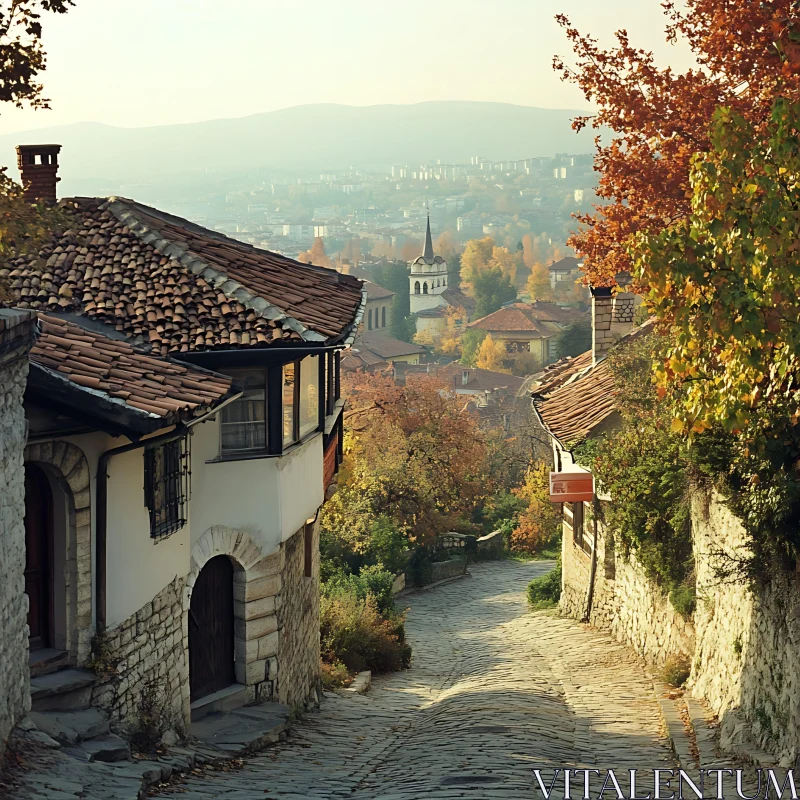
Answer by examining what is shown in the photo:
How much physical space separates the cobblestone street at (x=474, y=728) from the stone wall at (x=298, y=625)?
0.47m

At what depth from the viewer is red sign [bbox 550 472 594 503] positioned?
20828 millimetres

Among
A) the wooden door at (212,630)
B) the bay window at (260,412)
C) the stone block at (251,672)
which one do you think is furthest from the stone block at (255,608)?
the bay window at (260,412)

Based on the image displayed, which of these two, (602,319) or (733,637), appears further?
(602,319)

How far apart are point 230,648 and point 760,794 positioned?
23.0ft

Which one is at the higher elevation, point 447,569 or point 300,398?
point 300,398

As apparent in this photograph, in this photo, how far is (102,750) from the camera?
9.59 meters

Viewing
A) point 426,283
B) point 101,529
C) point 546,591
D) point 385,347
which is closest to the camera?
point 101,529

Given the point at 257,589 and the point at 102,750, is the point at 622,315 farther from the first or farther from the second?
the point at 102,750

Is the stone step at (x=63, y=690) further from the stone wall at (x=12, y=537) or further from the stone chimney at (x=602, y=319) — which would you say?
the stone chimney at (x=602, y=319)

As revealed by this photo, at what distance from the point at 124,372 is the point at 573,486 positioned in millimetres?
11551

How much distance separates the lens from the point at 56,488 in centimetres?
1023

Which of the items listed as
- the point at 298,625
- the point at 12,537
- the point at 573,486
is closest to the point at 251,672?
the point at 298,625

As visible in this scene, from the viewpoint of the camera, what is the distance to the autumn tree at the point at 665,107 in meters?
18.2

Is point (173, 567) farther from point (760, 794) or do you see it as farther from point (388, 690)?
point (388, 690)
